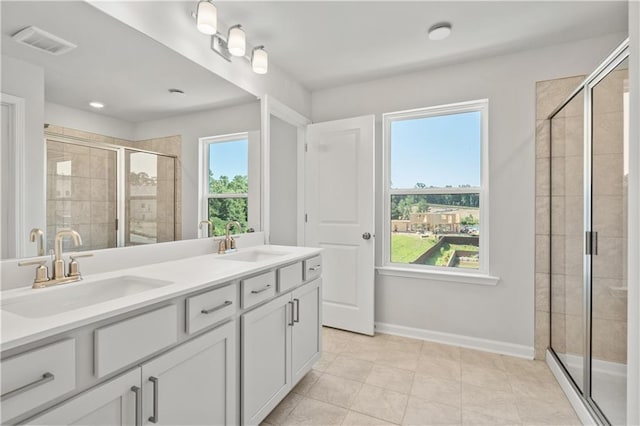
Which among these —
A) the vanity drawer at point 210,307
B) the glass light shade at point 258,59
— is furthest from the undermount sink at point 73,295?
the glass light shade at point 258,59

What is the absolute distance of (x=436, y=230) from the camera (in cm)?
282

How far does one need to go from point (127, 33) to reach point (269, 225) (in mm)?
1562

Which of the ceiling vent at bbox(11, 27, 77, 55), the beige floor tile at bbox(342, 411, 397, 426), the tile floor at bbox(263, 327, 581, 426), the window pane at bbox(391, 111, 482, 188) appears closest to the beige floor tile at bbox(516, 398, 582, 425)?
the tile floor at bbox(263, 327, 581, 426)

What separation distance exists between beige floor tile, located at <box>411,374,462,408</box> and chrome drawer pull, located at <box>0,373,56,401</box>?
1.88m

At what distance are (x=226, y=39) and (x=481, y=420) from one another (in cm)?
278

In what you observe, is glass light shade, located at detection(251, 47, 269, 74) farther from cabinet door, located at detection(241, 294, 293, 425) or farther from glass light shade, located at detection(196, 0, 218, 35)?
cabinet door, located at detection(241, 294, 293, 425)

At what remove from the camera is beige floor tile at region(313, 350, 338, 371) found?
7.44 ft

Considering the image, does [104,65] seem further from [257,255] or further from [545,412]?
[545,412]

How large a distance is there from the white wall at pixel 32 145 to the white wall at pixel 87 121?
0.03m

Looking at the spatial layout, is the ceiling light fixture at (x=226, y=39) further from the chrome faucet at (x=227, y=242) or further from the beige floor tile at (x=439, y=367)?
the beige floor tile at (x=439, y=367)

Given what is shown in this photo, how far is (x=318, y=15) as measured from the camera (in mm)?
2002

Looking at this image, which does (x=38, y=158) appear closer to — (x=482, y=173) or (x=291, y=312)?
(x=291, y=312)

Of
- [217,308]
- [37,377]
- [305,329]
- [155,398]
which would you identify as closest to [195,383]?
[155,398]

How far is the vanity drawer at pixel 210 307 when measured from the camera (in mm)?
1157
